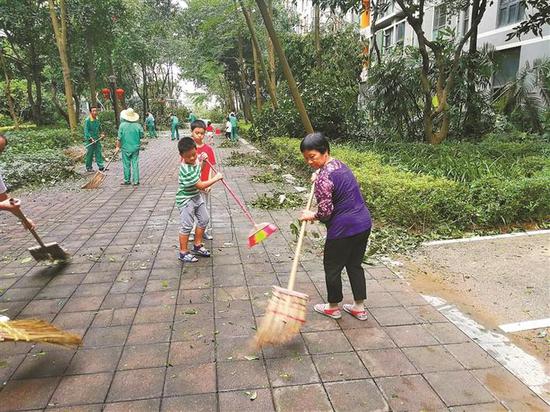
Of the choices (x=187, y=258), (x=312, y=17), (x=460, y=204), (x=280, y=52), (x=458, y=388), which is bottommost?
(x=458, y=388)

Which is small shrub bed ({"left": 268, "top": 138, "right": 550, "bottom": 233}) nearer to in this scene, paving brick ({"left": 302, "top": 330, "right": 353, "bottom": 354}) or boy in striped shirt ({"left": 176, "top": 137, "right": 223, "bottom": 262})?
boy in striped shirt ({"left": 176, "top": 137, "right": 223, "bottom": 262})

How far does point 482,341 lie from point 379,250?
193cm

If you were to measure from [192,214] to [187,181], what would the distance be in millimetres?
401

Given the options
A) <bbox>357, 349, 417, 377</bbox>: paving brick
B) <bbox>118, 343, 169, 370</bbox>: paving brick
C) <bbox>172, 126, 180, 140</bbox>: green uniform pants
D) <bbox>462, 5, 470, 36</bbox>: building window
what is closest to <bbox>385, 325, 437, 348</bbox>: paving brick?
<bbox>357, 349, 417, 377</bbox>: paving brick

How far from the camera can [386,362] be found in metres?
2.86

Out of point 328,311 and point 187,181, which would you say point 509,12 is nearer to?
point 187,181

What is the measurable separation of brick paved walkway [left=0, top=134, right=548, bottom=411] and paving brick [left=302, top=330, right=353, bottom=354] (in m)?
0.01

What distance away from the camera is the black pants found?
10.6 feet

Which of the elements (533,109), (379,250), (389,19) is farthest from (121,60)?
(379,250)

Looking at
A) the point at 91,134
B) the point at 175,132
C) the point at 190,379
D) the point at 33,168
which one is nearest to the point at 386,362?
the point at 190,379

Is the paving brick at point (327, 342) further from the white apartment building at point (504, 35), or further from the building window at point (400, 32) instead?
the building window at point (400, 32)

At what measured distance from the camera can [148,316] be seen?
3.50 metres

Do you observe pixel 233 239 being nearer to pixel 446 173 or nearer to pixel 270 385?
pixel 270 385

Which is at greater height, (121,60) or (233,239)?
(121,60)
